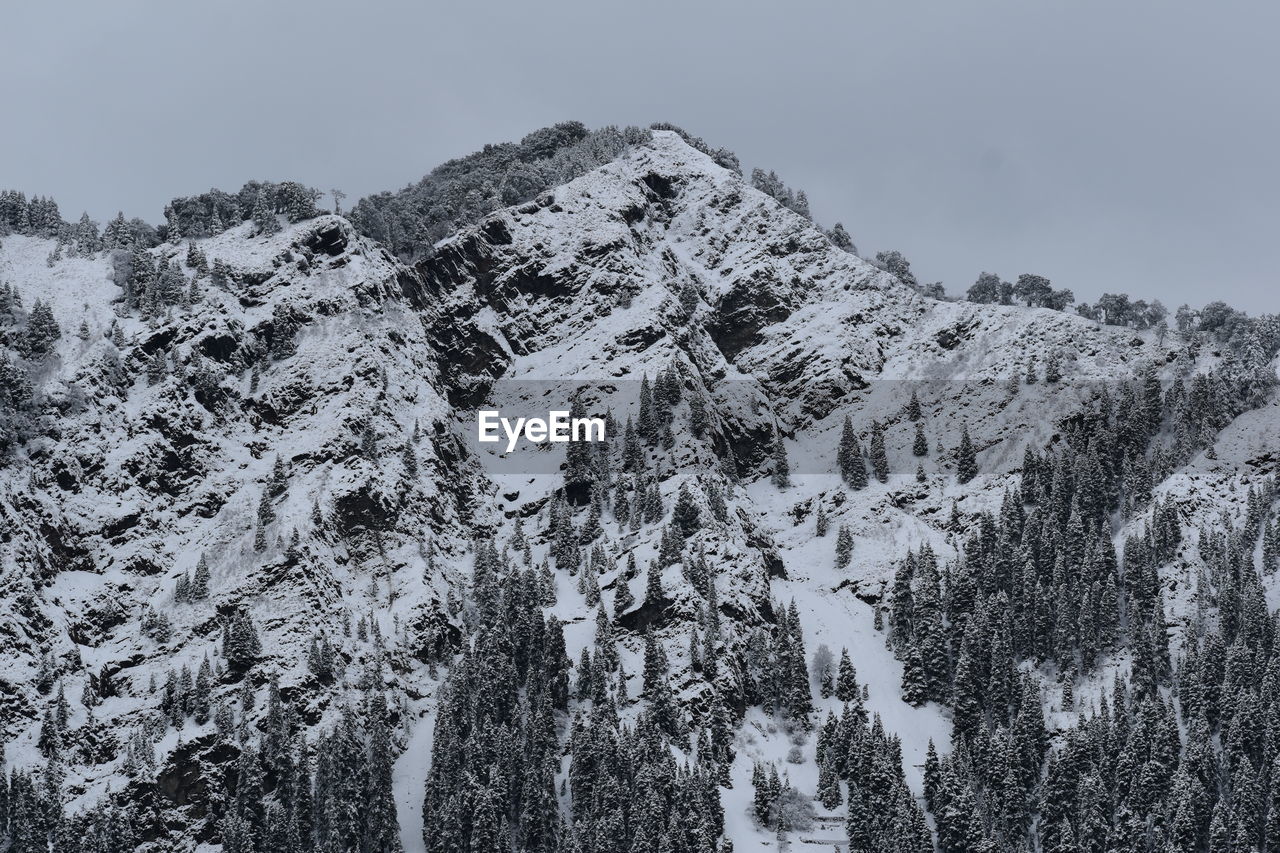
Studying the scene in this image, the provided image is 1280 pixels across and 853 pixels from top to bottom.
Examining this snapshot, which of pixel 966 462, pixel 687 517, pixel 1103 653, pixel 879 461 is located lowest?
pixel 1103 653

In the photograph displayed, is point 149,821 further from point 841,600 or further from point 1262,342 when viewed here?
point 1262,342

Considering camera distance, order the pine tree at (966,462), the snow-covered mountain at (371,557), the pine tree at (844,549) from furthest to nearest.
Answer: the pine tree at (966,462) → the pine tree at (844,549) → the snow-covered mountain at (371,557)

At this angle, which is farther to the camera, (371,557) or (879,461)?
(879,461)

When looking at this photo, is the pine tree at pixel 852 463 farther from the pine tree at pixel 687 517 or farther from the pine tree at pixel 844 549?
the pine tree at pixel 687 517

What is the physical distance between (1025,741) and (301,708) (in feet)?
271

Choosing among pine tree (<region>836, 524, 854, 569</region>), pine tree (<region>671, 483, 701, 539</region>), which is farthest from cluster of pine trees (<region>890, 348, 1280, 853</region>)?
pine tree (<region>671, 483, 701, 539</region>)

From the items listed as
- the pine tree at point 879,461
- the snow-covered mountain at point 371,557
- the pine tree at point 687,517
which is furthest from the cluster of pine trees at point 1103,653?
the pine tree at point 687,517

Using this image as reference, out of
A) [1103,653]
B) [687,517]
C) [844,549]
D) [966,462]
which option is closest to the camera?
[1103,653]

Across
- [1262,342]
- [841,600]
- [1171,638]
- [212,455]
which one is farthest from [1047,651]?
[212,455]

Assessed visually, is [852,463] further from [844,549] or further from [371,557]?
[371,557]

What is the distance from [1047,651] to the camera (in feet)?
518

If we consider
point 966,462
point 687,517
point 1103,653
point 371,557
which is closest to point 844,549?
point 687,517

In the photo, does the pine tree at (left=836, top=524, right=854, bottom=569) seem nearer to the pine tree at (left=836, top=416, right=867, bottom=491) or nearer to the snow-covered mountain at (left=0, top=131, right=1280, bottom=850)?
the snow-covered mountain at (left=0, top=131, right=1280, bottom=850)

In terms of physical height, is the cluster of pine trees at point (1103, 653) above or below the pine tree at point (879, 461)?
below
